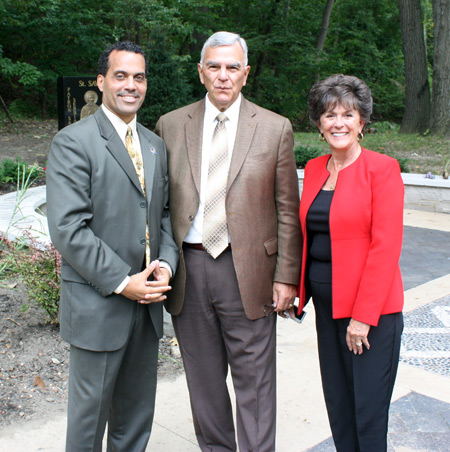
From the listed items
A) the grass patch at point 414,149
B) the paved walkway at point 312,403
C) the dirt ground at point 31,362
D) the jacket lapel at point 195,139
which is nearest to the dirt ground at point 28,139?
the grass patch at point 414,149

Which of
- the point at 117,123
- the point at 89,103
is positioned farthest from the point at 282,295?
the point at 89,103

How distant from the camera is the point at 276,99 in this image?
22.8 metres

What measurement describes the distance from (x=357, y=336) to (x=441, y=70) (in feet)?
43.4

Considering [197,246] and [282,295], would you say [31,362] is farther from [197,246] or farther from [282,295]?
[282,295]

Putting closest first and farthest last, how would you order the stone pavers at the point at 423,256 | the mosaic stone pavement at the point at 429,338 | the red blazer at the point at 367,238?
the red blazer at the point at 367,238 < the mosaic stone pavement at the point at 429,338 < the stone pavers at the point at 423,256

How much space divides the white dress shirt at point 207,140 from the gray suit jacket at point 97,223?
0.23 m

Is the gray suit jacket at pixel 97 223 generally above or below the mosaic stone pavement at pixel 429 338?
above

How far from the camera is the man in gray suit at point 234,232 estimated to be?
2.75 m

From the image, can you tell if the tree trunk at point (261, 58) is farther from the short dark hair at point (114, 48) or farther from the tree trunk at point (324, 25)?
the short dark hair at point (114, 48)

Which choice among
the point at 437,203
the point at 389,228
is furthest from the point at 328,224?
the point at 437,203

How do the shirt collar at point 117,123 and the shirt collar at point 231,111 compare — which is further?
the shirt collar at point 231,111

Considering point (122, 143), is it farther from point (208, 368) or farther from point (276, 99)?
point (276, 99)

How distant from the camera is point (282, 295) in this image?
2.87 meters

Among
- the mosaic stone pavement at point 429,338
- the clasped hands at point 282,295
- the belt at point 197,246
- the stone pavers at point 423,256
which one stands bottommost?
the stone pavers at point 423,256
